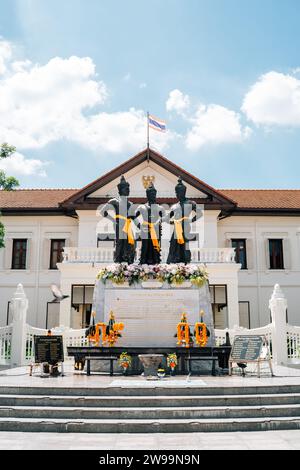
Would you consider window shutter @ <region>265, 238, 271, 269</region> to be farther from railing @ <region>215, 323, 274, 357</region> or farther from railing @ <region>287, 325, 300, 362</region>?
railing @ <region>287, 325, 300, 362</region>

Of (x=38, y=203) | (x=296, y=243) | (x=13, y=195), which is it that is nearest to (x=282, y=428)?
(x=296, y=243)

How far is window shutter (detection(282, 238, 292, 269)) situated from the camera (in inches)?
1082

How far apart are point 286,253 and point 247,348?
17898 millimetres

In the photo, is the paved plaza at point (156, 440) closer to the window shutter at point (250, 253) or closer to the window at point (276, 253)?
the window shutter at point (250, 253)

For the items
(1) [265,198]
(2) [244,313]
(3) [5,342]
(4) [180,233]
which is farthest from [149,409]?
(1) [265,198]

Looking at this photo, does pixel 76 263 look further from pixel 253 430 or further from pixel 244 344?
pixel 253 430

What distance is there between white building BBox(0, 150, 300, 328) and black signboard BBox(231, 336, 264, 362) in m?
13.8

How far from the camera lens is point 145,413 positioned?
24.5 feet

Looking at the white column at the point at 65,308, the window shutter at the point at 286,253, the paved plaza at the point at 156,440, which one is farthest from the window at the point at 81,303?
the paved plaza at the point at 156,440

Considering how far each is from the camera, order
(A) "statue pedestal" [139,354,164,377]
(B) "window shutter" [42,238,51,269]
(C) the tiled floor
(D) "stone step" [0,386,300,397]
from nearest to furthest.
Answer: (C) the tiled floor
(D) "stone step" [0,386,300,397]
(A) "statue pedestal" [139,354,164,377]
(B) "window shutter" [42,238,51,269]

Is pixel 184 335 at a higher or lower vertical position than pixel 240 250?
lower

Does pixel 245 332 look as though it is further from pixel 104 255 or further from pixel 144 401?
pixel 104 255

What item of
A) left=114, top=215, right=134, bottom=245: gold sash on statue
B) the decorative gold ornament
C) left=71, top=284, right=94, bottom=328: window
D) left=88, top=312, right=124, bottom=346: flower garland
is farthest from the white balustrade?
the decorative gold ornament

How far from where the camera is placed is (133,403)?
25.9 feet
